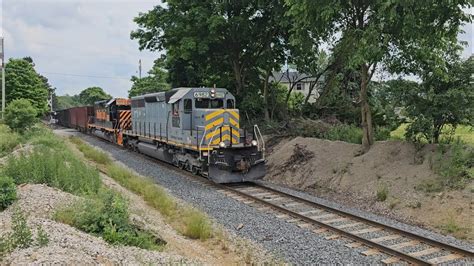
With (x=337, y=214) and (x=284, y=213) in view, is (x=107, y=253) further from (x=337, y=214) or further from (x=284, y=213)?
(x=337, y=214)

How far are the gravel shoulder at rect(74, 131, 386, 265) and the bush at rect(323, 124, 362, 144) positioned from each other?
6062 millimetres

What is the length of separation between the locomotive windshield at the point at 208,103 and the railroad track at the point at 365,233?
4.41 m

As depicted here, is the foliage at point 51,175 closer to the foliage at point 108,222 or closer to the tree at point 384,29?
the foliage at point 108,222

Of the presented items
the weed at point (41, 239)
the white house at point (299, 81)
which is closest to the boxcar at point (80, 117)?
the white house at point (299, 81)

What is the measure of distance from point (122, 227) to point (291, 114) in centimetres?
1704

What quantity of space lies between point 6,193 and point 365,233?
7250mm

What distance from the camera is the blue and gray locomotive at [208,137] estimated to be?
46.0 ft

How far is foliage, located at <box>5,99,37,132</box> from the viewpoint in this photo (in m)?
25.2

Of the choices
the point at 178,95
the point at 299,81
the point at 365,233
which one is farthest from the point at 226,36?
the point at 365,233

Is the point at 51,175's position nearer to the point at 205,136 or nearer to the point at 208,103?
the point at 205,136

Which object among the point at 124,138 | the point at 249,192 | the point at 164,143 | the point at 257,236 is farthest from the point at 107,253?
the point at 124,138

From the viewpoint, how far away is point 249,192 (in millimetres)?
13094

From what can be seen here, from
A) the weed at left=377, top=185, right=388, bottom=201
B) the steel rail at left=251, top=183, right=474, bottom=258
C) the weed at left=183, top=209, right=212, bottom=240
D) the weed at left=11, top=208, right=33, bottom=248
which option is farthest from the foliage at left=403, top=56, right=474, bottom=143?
the weed at left=11, top=208, right=33, bottom=248

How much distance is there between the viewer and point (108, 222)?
277 inches
